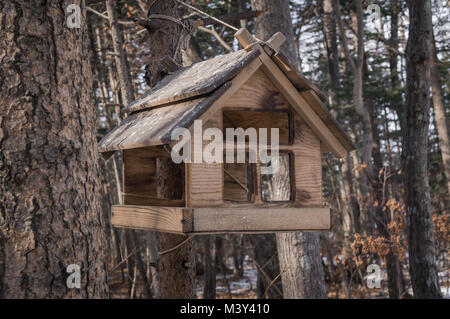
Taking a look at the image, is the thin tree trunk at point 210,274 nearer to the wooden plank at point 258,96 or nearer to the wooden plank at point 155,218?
the wooden plank at point 155,218

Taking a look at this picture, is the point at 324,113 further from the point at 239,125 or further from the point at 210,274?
the point at 210,274

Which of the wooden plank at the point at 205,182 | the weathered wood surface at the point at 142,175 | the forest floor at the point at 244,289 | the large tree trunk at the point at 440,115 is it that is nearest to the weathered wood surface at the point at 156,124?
the wooden plank at the point at 205,182

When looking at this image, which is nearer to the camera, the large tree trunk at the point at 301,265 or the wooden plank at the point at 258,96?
the wooden plank at the point at 258,96

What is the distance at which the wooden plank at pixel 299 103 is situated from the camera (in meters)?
3.07

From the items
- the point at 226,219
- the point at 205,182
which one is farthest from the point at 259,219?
the point at 205,182

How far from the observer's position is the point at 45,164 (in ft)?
8.39

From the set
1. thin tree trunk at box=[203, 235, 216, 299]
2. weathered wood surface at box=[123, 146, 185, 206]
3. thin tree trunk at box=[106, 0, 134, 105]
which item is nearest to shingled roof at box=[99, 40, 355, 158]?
weathered wood surface at box=[123, 146, 185, 206]

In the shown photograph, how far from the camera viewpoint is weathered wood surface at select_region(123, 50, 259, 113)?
2.88 m

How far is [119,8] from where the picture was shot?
11.3m

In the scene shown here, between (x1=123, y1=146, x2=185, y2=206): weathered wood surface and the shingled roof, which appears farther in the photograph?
(x1=123, y1=146, x2=185, y2=206): weathered wood surface

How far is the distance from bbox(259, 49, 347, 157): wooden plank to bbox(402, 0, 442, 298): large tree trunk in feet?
13.0

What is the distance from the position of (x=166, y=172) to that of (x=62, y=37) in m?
1.34

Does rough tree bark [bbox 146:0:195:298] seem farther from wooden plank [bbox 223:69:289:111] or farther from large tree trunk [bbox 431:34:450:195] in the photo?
large tree trunk [bbox 431:34:450:195]
